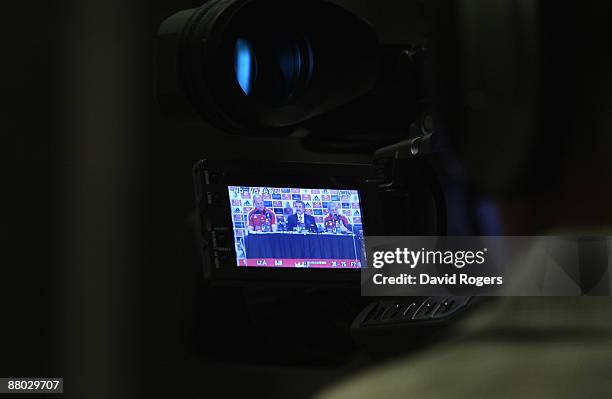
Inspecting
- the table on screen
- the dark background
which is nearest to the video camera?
the table on screen

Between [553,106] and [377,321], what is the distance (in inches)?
28.1

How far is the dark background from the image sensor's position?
6.89 feet

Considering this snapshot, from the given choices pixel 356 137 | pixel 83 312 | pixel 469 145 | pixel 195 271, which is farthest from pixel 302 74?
pixel 83 312

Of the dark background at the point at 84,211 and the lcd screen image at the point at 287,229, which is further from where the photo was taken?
the dark background at the point at 84,211

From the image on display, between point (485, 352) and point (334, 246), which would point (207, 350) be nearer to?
point (334, 246)

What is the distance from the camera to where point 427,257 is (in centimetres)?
88

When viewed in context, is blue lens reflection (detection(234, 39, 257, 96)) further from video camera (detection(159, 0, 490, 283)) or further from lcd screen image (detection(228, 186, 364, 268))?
lcd screen image (detection(228, 186, 364, 268))

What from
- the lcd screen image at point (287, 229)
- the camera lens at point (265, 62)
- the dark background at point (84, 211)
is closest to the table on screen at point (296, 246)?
the lcd screen image at point (287, 229)

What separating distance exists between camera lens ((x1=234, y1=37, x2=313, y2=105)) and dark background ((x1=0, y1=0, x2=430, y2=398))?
104 cm

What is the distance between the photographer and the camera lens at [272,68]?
3.44 ft

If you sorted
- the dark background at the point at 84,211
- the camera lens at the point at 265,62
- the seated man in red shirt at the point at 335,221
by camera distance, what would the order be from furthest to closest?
the dark background at the point at 84,211 → the seated man in red shirt at the point at 335,221 → the camera lens at the point at 265,62

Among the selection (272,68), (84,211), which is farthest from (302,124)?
(84,211)

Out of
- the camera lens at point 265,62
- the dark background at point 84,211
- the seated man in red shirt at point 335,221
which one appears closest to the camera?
the camera lens at point 265,62

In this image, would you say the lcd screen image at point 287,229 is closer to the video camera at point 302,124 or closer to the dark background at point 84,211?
the video camera at point 302,124
